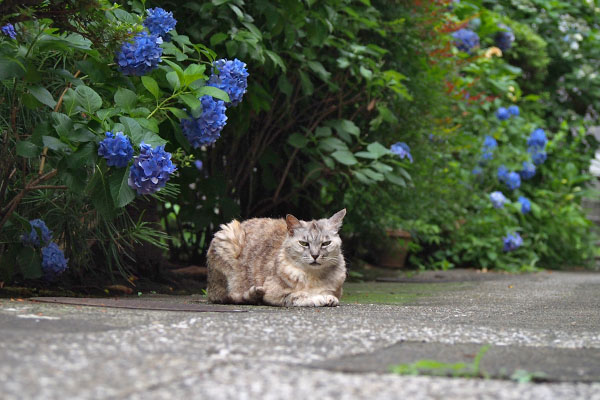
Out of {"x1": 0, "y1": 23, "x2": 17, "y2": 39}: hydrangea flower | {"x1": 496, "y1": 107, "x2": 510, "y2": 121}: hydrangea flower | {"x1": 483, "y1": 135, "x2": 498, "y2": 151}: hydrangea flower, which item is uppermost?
{"x1": 496, "y1": 107, "x2": 510, "y2": 121}: hydrangea flower

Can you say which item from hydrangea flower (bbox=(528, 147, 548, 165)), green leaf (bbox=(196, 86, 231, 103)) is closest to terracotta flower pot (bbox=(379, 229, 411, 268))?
hydrangea flower (bbox=(528, 147, 548, 165))

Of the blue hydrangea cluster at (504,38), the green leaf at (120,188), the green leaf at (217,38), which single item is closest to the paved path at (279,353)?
the green leaf at (120,188)

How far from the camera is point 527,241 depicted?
912 cm

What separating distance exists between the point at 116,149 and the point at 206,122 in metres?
0.69

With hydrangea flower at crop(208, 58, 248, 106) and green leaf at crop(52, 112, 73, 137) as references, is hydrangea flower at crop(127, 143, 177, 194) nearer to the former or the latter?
green leaf at crop(52, 112, 73, 137)

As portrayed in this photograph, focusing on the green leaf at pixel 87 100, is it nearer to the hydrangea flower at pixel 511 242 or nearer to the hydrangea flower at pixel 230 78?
the hydrangea flower at pixel 230 78

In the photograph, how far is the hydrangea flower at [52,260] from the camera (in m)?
4.50

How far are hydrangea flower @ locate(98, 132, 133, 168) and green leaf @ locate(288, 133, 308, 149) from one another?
2.56 m

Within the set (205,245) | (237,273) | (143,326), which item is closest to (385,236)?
(205,245)

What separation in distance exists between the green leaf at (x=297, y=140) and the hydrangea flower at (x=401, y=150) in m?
0.70

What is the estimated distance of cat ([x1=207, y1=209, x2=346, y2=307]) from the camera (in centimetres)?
450

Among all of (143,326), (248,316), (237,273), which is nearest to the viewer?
(143,326)

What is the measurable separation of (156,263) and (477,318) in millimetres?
2564

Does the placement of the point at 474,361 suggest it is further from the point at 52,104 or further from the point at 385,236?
the point at 385,236
